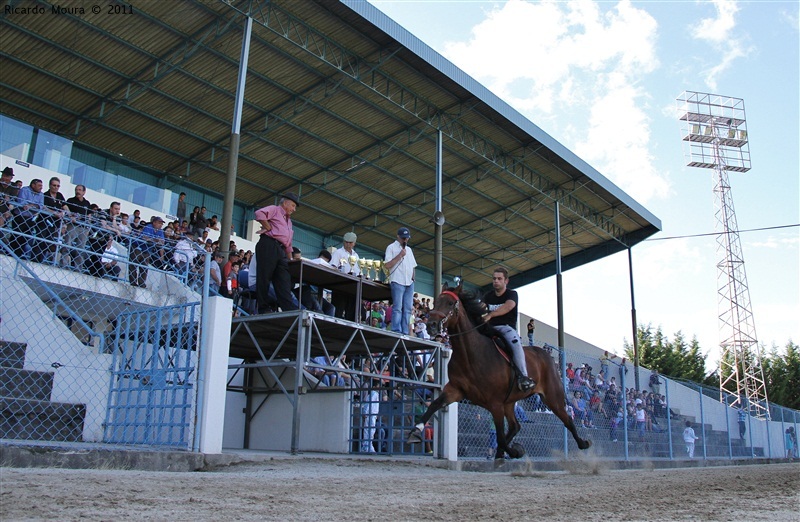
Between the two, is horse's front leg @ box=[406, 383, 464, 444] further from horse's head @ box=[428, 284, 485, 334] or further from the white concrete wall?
the white concrete wall

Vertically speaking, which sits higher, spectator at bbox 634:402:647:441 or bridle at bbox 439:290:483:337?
bridle at bbox 439:290:483:337

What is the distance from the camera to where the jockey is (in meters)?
10.6

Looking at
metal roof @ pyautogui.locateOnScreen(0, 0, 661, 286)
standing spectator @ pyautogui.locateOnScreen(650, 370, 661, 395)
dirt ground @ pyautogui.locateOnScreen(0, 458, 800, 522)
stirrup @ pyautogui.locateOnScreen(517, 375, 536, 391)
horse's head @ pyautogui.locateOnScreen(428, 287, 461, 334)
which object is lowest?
dirt ground @ pyautogui.locateOnScreen(0, 458, 800, 522)

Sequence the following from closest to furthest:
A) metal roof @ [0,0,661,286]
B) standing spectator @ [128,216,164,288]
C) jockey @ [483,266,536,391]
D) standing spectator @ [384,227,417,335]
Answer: jockey @ [483,266,536,391], standing spectator @ [128,216,164,288], standing spectator @ [384,227,417,335], metal roof @ [0,0,661,286]

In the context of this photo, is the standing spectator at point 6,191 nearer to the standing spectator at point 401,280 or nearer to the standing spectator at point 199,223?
the standing spectator at point 401,280

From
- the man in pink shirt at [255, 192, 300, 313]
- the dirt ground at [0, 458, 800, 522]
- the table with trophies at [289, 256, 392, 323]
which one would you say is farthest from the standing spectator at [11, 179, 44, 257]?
the dirt ground at [0, 458, 800, 522]

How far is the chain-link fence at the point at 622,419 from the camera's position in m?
14.4

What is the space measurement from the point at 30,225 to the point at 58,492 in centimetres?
737

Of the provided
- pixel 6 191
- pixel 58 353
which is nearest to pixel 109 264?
pixel 58 353

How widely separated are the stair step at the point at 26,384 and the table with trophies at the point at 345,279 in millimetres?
3547

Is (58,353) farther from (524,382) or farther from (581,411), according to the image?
(581,411)

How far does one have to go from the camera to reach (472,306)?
34.7 feet

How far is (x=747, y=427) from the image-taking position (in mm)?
24578

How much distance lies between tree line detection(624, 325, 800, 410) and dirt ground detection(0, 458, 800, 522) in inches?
1693
